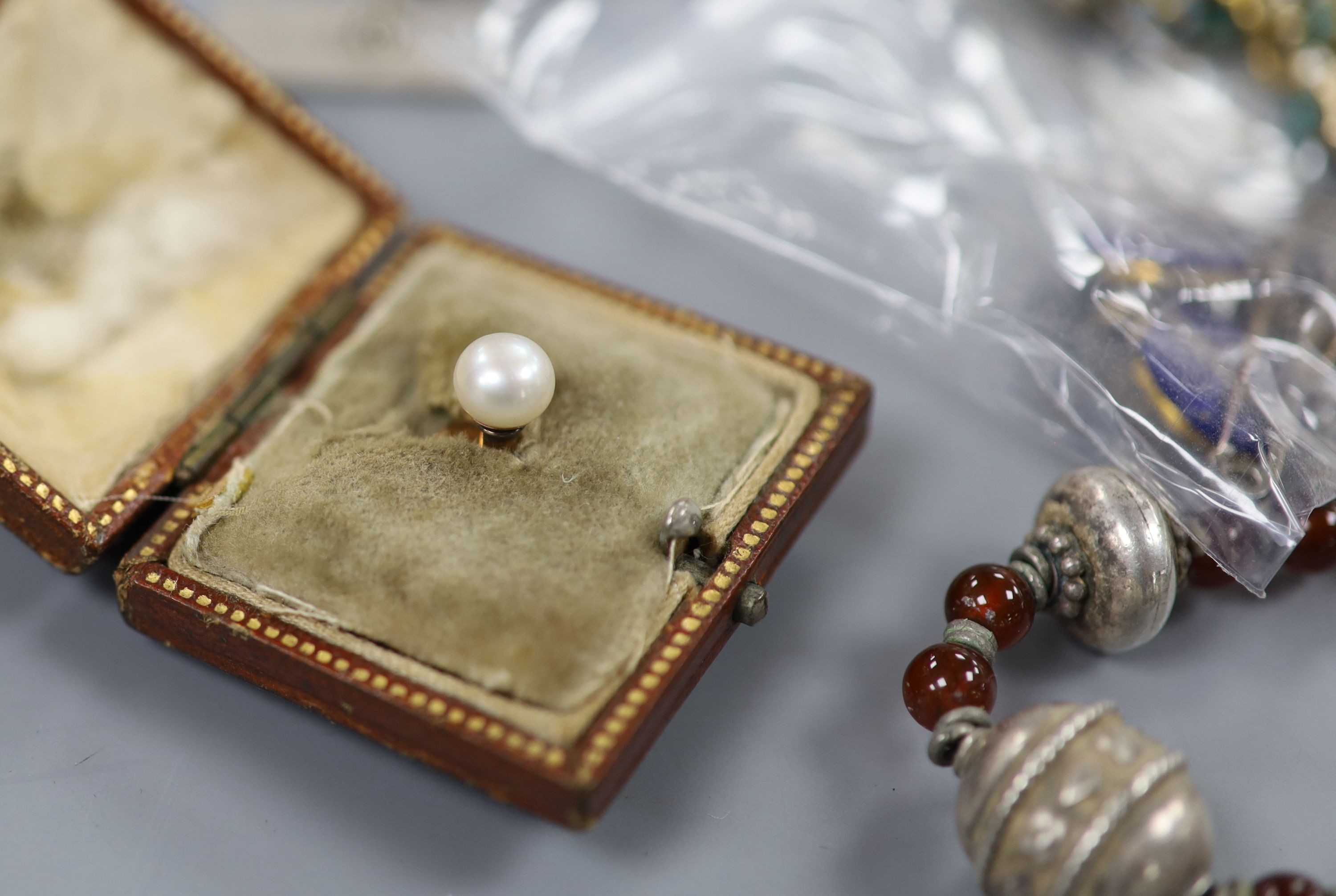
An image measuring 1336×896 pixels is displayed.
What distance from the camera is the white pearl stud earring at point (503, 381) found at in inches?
56.3

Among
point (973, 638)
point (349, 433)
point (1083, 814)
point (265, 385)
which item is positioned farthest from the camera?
point (265, 385)

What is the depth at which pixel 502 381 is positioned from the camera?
1.43m

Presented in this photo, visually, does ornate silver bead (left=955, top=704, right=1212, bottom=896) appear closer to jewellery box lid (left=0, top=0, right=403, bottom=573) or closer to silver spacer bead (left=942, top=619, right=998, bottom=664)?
silver spacer bead (left=942, top=619, right=998, bottom=664)

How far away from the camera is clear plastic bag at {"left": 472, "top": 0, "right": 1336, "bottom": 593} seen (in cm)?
159

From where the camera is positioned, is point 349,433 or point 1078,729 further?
point 349,433

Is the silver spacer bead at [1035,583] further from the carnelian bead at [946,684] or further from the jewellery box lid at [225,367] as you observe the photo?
the jewellery box lid at [225,367]

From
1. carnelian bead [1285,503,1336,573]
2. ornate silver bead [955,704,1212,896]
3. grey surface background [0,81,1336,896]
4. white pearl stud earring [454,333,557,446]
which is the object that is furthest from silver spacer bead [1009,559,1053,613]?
white pearl stud earring [454,333,557,446]

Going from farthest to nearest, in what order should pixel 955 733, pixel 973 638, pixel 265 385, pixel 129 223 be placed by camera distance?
pixel 129 223 < pixel 265 385 < pixel 973 638 < pixel 955 733

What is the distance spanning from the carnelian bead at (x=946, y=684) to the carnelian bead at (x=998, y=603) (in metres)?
0.06

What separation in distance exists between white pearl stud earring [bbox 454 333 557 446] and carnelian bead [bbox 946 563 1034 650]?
580 mm

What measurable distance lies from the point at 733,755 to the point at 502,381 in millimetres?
550

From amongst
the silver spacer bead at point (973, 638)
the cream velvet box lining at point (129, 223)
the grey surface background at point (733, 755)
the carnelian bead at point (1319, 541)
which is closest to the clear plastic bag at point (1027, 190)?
the carnelian bead at point (1319, 541)

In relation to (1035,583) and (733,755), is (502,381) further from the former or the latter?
(1035,583)

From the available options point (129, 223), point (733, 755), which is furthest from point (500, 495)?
point (129, 223)
